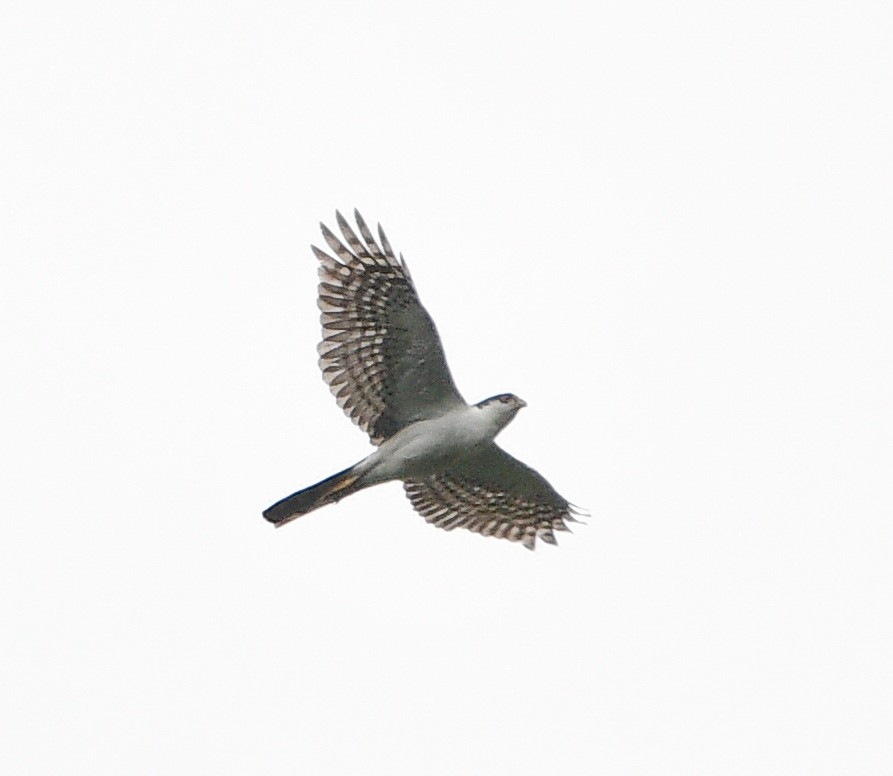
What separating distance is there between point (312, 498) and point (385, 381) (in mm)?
1173

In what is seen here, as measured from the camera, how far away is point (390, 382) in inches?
526

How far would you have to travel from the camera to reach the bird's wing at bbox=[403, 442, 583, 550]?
567 inches

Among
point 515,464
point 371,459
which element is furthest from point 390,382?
point 515,464

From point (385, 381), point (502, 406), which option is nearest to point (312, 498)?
point (385, 381)

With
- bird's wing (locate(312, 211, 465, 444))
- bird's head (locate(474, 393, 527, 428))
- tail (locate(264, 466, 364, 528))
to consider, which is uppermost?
bird's wing (locate(312, 211, 465, 444))

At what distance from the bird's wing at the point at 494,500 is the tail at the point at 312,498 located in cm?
105

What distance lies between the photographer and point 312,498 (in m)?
13.3

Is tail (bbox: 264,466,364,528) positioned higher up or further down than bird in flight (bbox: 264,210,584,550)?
further down

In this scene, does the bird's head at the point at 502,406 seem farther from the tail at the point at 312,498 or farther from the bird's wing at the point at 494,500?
the tail at the point at 312,498

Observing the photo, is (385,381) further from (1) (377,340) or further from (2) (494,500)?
(2) (494,500)

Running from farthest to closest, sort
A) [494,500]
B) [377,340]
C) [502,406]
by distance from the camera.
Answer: [494,500]
[502,406]
[377,340]

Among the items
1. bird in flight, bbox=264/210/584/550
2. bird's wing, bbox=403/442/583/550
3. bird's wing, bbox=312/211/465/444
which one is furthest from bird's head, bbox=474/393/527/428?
bird's wing, bbox=403/442/583/550

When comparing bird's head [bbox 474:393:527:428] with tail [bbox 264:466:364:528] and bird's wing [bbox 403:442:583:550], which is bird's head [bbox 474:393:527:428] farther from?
tail [bbox 264:466:364:528]

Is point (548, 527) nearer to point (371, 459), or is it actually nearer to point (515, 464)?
point (515, 464)
